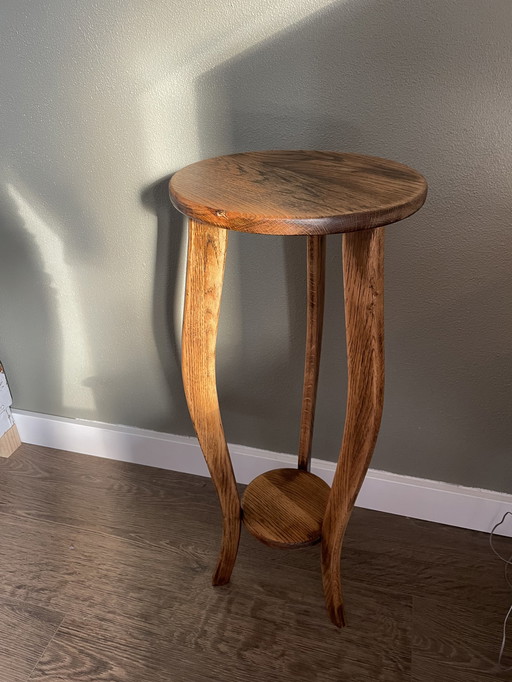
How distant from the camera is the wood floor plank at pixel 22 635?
1.12 meters

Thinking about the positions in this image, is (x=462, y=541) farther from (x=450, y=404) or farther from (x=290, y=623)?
(x=290, y=623)

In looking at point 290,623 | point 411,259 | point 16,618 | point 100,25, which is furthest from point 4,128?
point 290,623

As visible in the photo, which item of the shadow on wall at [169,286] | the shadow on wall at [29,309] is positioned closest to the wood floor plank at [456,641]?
the shadow on wall at [169,286]

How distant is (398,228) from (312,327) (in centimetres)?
26

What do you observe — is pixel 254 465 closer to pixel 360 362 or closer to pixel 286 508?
pixel 286 508

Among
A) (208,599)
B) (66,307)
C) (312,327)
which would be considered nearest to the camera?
(312,327)

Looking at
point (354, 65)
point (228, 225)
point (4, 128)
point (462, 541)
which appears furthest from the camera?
point (462, 541)

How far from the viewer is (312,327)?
109 cm

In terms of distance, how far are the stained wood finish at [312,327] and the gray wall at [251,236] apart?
12 cm

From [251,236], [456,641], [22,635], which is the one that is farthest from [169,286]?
[456,641]

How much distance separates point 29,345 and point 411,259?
1053 millimetres

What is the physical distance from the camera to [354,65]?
97 cm

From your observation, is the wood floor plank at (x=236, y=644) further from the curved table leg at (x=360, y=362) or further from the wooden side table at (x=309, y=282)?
the curved table leg at (x=360, y=362)

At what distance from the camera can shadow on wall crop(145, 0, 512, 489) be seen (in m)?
0.94
